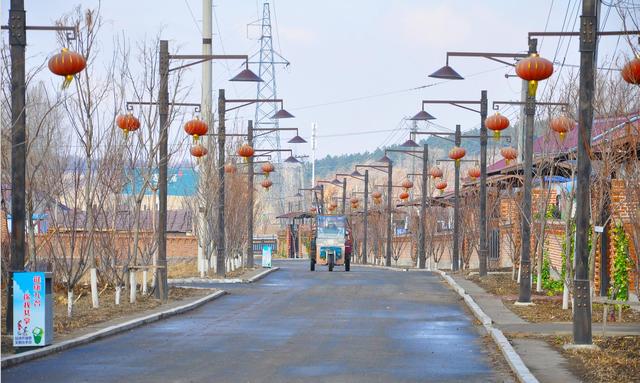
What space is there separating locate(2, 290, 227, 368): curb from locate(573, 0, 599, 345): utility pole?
8.22 metres

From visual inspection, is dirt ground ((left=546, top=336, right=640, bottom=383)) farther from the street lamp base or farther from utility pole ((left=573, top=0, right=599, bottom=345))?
utility pole ((left=573, top=0, right=599, bottom=345))

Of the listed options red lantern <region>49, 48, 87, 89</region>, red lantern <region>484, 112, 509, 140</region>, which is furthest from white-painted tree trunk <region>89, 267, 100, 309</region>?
red lantern <region>484, 112, 509, 140</region>

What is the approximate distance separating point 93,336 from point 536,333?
8016 millimetres

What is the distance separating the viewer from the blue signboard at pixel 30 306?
17.4 metres

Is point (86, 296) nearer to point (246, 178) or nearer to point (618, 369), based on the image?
point (618, 369)

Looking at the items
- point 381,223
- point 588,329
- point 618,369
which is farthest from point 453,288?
point 381,223

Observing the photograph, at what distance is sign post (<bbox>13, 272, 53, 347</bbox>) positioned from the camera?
56.9 feet

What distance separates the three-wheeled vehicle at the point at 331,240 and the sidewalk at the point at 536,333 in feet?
80.6

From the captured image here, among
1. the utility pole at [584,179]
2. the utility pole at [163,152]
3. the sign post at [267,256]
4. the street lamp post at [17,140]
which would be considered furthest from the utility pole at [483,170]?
the street lamp post at [17,140]

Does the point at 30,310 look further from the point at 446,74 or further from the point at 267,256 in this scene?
the point at 267,256

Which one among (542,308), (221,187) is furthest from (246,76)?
(221,187)

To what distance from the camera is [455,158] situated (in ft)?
124

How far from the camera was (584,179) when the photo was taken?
17.4 metres

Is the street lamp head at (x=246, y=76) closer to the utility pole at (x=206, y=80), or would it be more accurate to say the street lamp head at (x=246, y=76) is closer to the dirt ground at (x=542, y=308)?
the dirt ground at (x=542, y=308)
